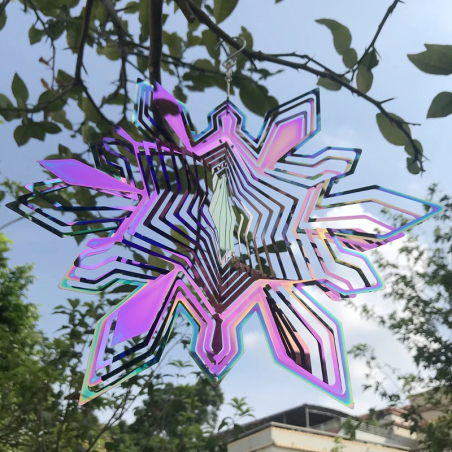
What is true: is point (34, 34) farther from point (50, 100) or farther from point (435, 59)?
point (435, 59)

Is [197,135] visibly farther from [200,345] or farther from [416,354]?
[416,354]

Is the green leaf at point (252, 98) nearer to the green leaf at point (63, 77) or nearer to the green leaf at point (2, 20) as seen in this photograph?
the green leaf at point (63, 77)

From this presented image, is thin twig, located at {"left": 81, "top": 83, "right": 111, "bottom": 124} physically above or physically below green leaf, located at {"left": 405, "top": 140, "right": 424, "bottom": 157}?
above

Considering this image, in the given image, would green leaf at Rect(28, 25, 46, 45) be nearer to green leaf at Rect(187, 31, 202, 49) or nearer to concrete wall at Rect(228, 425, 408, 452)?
green leaf at Rect(187, 31, 202, 49)

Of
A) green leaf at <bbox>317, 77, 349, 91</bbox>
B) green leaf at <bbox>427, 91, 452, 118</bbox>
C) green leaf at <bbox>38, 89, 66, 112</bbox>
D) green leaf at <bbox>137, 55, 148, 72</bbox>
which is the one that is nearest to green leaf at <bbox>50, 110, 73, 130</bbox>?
green leaf at <bbox>38, 89, 66, 112</bbox>

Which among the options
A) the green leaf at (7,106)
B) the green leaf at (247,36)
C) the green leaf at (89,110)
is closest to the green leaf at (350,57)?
the green leaf at (247,36)

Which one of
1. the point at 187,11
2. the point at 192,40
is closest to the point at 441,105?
the point at 187,11

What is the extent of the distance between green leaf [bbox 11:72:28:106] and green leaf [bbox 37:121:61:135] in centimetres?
12

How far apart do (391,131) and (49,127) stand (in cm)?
85

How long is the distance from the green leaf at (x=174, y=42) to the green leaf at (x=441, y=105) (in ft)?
2.72

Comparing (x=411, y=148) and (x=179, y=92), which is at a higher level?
(x=179, y=92)

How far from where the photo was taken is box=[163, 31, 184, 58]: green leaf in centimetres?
140

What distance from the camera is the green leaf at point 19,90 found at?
3.95 feet

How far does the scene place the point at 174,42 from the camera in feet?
4.59
